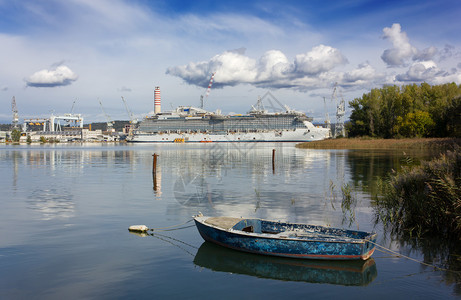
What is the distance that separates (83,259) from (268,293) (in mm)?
5184

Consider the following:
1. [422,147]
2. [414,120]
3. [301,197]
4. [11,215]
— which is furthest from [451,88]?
[11,215]

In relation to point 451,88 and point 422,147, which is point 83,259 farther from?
point 451,88

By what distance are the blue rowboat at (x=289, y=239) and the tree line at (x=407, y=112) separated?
6320 cm

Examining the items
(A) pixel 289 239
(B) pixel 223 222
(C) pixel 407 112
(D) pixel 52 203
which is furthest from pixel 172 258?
(C) pixel 407 112

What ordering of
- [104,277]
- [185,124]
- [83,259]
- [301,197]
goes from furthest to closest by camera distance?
[185,124] → [301,197] → [83,259] → [104,277]

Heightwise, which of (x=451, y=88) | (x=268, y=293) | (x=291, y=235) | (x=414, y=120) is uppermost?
(x=451, y=88)

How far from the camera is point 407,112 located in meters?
79.5

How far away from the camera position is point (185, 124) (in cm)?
15662

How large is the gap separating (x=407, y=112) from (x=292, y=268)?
78818 mm

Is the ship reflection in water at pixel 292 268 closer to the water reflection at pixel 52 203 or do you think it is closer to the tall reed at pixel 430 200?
the tall reed at pixel 430 200

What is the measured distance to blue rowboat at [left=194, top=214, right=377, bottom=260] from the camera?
977 cm

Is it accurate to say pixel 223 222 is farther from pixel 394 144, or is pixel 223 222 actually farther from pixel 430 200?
pixel 394 144

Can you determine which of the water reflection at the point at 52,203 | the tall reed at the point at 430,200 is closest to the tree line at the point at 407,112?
the tall reed at the point at 430,200

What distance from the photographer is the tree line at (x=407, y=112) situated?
72.1m
